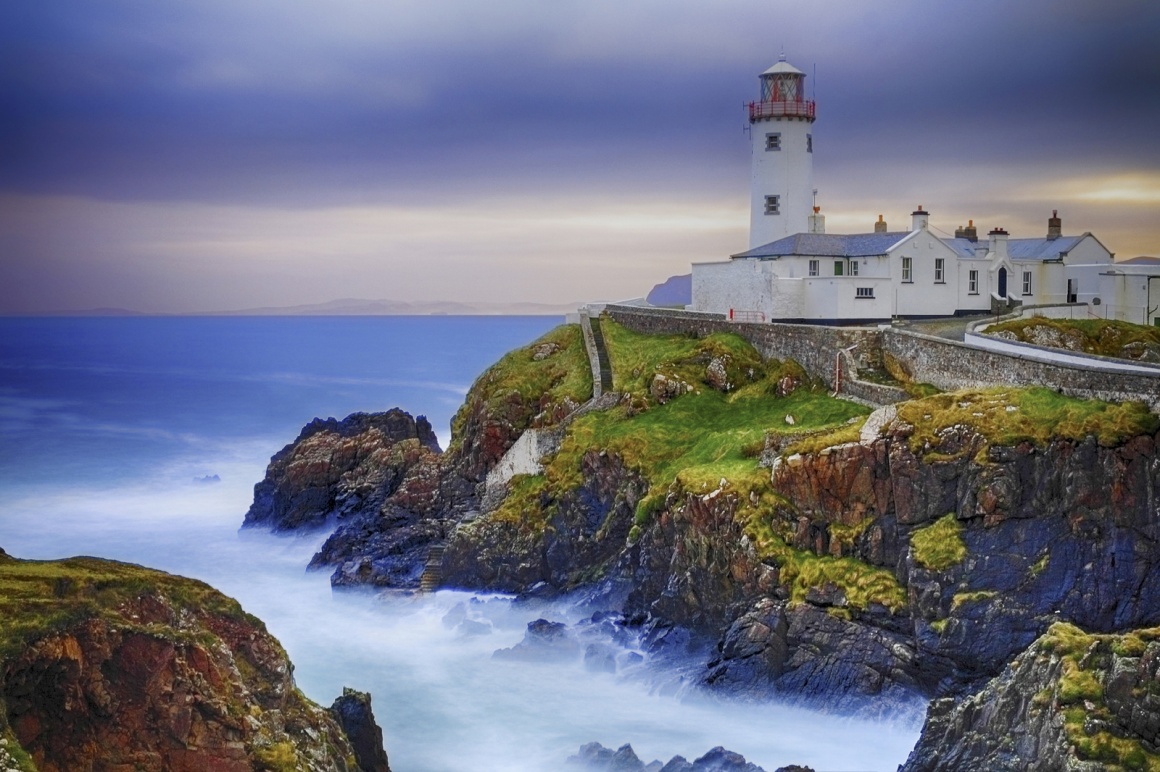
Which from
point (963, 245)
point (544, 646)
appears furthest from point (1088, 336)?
point (544, 646)

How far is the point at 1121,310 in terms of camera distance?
43.7m

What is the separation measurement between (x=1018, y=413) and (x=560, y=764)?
1197 centimetres

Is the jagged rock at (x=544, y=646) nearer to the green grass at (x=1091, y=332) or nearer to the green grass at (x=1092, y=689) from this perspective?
the green grass at (x=1092, y=689)

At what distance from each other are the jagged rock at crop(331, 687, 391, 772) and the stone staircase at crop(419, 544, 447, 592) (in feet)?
45.6

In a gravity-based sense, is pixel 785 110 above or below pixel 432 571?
above

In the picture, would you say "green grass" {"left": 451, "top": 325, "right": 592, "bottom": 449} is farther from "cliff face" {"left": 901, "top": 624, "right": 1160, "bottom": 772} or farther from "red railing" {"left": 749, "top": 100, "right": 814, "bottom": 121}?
"cliff face" {"left": 901, "top": 624, "right": 1160, "bottom": 772}

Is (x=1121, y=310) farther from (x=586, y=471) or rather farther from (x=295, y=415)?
(x=295, y=415)

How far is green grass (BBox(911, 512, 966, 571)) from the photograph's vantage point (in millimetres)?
25372

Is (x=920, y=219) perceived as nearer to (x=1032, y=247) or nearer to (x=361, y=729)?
(x=1032, y=247)

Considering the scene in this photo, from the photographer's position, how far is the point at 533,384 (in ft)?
137

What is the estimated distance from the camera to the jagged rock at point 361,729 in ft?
61.4

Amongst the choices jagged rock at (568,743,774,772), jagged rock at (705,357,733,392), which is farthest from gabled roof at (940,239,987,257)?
jagged rock at (568,743,774,772)

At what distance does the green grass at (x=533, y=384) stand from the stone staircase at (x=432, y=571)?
6.06 meters

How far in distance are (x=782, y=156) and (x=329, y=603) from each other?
24.1m
